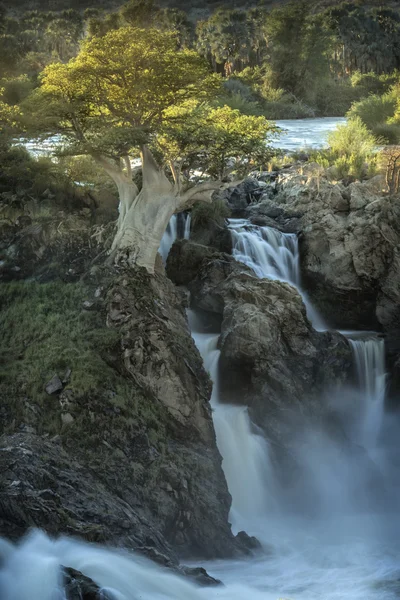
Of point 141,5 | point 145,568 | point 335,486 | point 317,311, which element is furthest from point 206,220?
point 141,5

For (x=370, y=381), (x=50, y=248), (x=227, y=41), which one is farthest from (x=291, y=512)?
(x=227, y=41)

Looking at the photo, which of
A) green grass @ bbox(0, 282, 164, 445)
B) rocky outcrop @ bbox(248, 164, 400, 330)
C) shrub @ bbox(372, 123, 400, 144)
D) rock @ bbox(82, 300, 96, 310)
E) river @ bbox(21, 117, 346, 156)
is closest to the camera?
green grass @ bbox(0, 282, 164, 445)

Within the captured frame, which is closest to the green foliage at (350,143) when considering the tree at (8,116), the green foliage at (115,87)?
the green foliage at (115,87)

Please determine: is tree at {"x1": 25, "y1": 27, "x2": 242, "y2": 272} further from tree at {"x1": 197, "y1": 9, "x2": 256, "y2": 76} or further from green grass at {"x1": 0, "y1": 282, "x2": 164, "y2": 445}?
tree at {"x1": 197, "y1": 9, "x2": 256, "y2": 76}

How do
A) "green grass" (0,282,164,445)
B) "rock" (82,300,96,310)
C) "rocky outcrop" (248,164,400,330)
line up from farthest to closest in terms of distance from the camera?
1. "rocky outcrop" (248,164,400,330)
2. "rock" (82,300,96,310)
3. "green grass" (0,282,164,445)

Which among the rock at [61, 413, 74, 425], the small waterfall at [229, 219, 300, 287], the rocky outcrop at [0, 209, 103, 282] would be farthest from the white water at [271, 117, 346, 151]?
the rock at [61, 413, 74, 425]

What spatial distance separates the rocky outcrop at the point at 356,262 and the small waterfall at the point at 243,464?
8242 mm

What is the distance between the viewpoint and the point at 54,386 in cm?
1739

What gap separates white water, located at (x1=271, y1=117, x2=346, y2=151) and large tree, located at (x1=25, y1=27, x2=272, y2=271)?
1805 centimetres

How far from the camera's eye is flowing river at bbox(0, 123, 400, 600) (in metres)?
11.6

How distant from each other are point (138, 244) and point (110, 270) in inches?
48.2

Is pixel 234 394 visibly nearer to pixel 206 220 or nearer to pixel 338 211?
pixel 206 220

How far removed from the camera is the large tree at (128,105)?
21891mm

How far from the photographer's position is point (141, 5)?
7438cm
